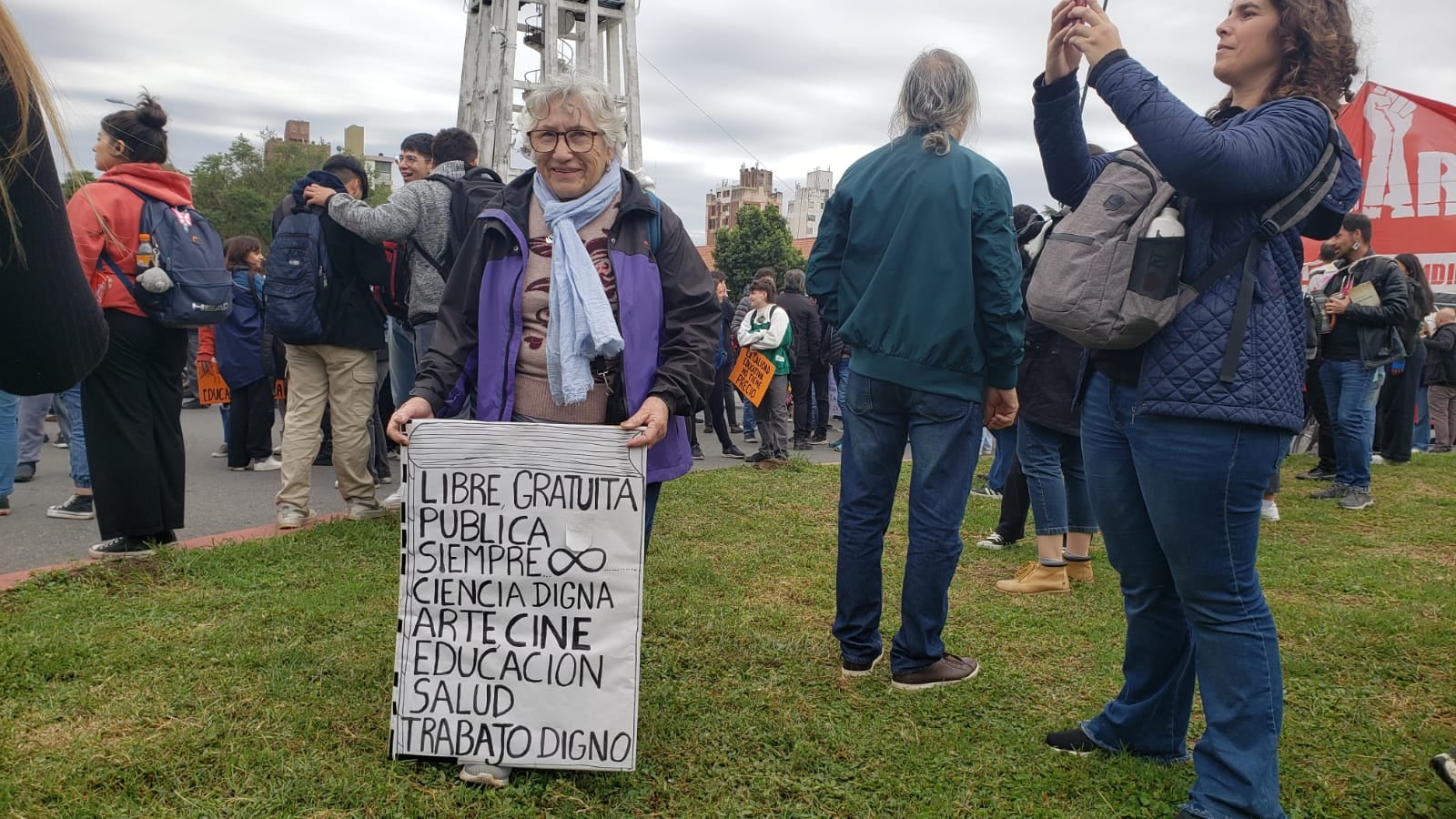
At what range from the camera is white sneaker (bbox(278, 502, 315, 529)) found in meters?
5.60

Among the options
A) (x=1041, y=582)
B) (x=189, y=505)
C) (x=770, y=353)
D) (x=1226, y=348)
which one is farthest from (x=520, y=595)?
(x=770, y=353)

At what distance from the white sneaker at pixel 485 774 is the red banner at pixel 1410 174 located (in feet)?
35.6

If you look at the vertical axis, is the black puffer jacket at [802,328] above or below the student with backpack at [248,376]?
above

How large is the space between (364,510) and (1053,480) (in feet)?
13.0

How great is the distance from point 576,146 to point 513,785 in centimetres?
183

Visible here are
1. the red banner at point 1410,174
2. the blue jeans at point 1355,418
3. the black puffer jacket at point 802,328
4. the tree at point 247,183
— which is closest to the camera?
the blue jeans at point 1355,418

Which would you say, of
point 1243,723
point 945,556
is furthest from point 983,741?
point 1243,723

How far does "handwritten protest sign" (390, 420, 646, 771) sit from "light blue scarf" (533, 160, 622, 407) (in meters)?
0.17

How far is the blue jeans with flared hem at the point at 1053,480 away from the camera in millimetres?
4953

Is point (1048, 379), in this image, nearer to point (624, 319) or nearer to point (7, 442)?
point (624, 319)

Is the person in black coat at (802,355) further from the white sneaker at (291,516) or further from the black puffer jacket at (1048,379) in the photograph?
the white sneaker at (291,516)

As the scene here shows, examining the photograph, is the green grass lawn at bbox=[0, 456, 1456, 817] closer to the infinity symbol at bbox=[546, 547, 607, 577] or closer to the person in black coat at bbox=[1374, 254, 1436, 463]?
the infinity symbol at bbox=[546, 547, 607, 577]

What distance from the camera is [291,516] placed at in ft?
18.5

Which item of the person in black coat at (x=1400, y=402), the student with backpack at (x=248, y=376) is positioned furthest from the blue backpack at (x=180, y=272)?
the person in black coat at (x=1400, y=402)
